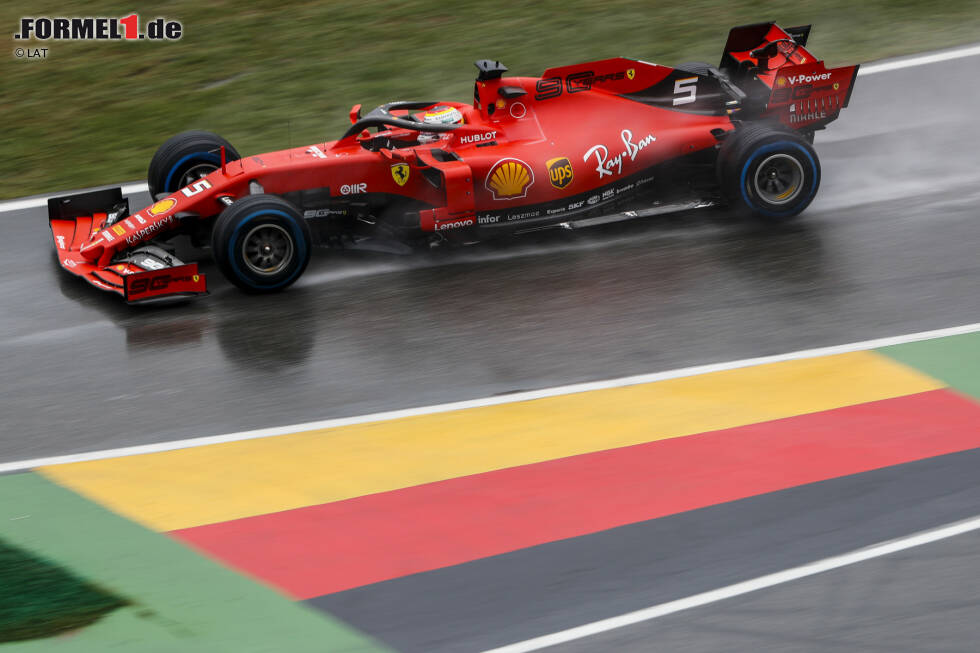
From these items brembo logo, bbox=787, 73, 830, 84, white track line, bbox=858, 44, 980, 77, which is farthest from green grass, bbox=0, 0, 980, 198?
brembo logo, bbox=787, 73, 830, 84

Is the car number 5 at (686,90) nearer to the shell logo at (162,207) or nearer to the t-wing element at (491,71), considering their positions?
the t-wing element at (491,71)

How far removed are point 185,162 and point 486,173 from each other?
8.57ft

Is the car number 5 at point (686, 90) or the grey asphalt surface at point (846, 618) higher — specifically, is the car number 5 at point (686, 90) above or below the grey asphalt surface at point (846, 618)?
above

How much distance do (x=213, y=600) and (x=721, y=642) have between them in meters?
2.31

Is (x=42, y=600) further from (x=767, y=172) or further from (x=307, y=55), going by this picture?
(x=307, y=55)

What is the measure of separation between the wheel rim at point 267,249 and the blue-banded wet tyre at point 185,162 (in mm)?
1499

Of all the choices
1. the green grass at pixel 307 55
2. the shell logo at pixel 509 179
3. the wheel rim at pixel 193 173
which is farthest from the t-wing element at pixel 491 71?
the green grass at pixel 307 55

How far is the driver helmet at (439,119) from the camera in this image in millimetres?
9266

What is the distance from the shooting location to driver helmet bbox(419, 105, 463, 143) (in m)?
9.27

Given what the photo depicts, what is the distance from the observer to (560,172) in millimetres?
9062

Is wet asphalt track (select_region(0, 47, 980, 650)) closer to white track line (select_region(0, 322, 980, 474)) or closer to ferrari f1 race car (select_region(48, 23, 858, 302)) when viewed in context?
white track line (select_region(0, 322, 980, 474))

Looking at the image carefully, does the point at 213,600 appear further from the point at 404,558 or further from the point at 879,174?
the point at 879,174

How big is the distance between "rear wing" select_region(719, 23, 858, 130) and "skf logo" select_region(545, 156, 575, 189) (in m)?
1.68

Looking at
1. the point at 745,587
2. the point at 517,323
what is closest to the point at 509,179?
the point at 517,323
